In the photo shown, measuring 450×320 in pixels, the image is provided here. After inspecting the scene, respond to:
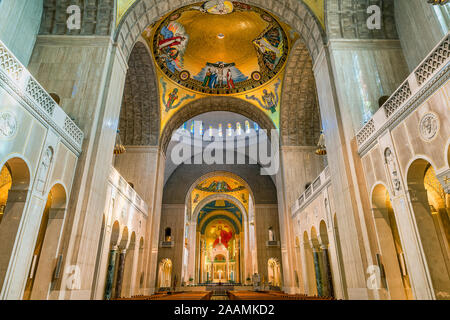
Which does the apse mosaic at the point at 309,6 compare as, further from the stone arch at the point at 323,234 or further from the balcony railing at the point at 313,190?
the stone arch at the point at 323,234

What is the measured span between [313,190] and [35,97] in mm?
9016

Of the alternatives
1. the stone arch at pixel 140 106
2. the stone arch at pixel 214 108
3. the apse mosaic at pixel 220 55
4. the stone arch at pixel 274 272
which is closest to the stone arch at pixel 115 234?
the stone arch at pixel 140 106

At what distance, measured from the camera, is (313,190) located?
1057cm

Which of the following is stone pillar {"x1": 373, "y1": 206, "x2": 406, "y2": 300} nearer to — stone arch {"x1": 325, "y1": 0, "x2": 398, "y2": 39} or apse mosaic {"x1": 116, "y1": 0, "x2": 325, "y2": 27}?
stone arch {"x1": 325, "y1": 0, "x2": 398, "y2": 39}

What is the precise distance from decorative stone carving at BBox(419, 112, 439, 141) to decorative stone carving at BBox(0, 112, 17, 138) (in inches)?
259

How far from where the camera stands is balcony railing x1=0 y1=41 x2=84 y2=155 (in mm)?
4332

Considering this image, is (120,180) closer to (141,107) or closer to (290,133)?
(141,107)

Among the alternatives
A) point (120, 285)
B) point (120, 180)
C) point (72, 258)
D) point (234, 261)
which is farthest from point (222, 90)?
point (234, 261)

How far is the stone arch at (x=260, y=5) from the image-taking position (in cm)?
793

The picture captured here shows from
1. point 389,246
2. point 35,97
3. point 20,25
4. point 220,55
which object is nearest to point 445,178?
point 389,246

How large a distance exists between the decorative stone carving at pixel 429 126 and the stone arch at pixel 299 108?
9.43 metres

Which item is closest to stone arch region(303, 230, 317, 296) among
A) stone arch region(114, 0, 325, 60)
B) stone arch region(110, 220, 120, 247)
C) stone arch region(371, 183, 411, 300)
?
stone arch region(371, 183, 411, 300)

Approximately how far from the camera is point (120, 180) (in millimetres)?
9859

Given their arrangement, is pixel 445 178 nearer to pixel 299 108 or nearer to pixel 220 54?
pixel 299 108
